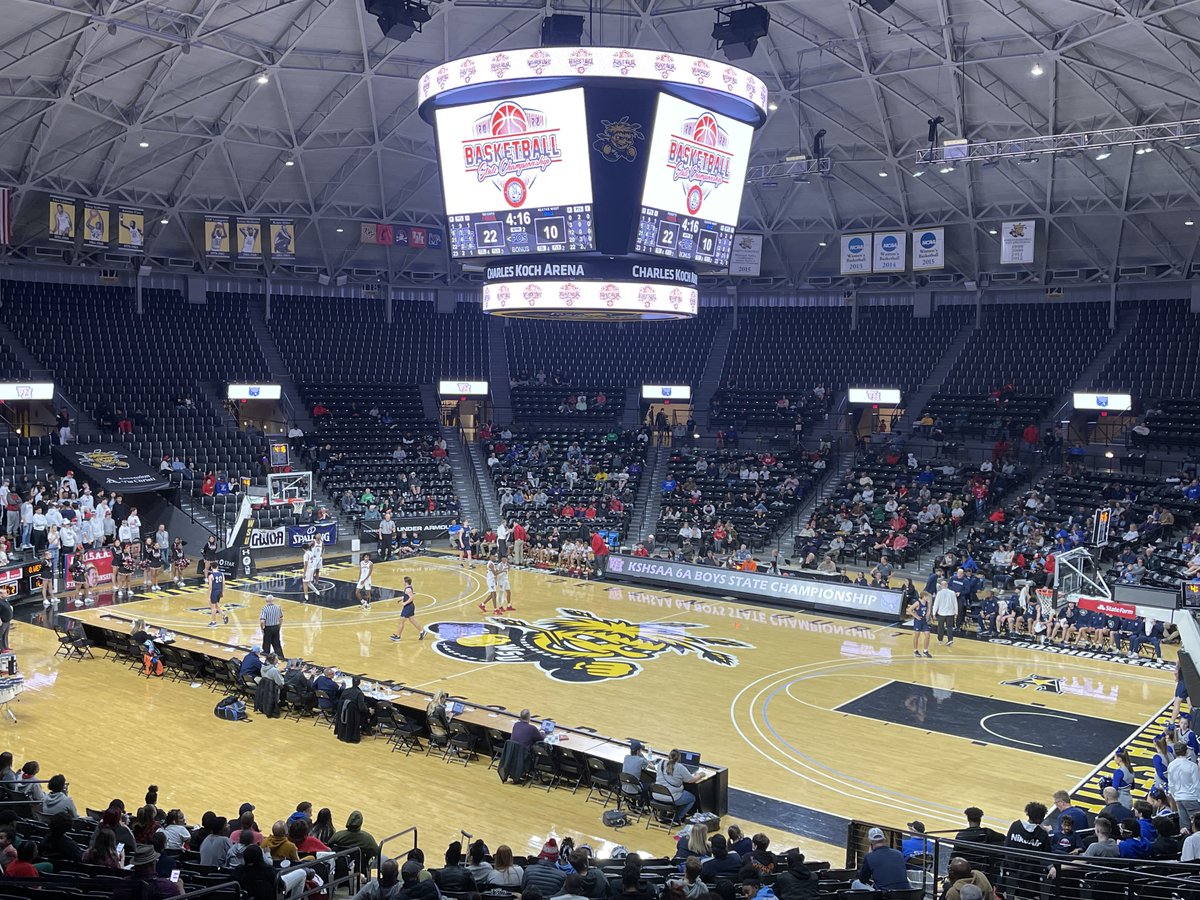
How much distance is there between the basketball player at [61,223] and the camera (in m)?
33.6

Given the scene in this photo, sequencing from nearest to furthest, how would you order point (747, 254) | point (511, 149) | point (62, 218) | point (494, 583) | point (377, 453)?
point (511, 149), point (494, 583), point (62, 218), point (377, 453), point (747, 254)

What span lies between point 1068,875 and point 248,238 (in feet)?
116

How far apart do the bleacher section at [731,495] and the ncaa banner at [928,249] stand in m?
7.80

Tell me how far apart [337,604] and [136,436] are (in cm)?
1290

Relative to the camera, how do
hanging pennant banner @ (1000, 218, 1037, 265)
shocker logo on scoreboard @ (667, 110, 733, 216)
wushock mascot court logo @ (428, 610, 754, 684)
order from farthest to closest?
hanging pennant banner @ (1000, 218, 1037, 265)
shocker logo on scoreboard @ (667, 110, 733, 216)
wushock mascot court logo @ (428, 610, 754, 684)

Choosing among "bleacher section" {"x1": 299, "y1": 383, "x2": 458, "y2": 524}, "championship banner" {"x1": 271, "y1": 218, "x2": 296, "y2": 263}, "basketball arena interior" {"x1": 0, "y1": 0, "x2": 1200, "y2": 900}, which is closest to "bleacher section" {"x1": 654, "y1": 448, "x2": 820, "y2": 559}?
"basketball arena interior" {"x1": 0, "y1": 0, "x2": 1200, "y2": 900}

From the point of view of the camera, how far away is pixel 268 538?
3334cm

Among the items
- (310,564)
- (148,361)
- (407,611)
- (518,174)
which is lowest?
(407,611)

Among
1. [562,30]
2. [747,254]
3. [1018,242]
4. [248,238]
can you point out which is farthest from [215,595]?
[1018,242]

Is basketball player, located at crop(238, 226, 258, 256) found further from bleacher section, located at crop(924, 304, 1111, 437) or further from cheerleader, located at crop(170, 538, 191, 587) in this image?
bleacher section, located at crop(924, 304, 1111, 437)

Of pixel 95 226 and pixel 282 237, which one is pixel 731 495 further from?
pixel 95 226

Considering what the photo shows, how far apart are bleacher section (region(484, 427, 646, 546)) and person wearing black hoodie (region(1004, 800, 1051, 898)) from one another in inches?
960

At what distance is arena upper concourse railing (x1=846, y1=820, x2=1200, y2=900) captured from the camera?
9.32 metres

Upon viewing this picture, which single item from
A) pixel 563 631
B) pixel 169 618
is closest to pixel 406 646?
pixel 563 631
